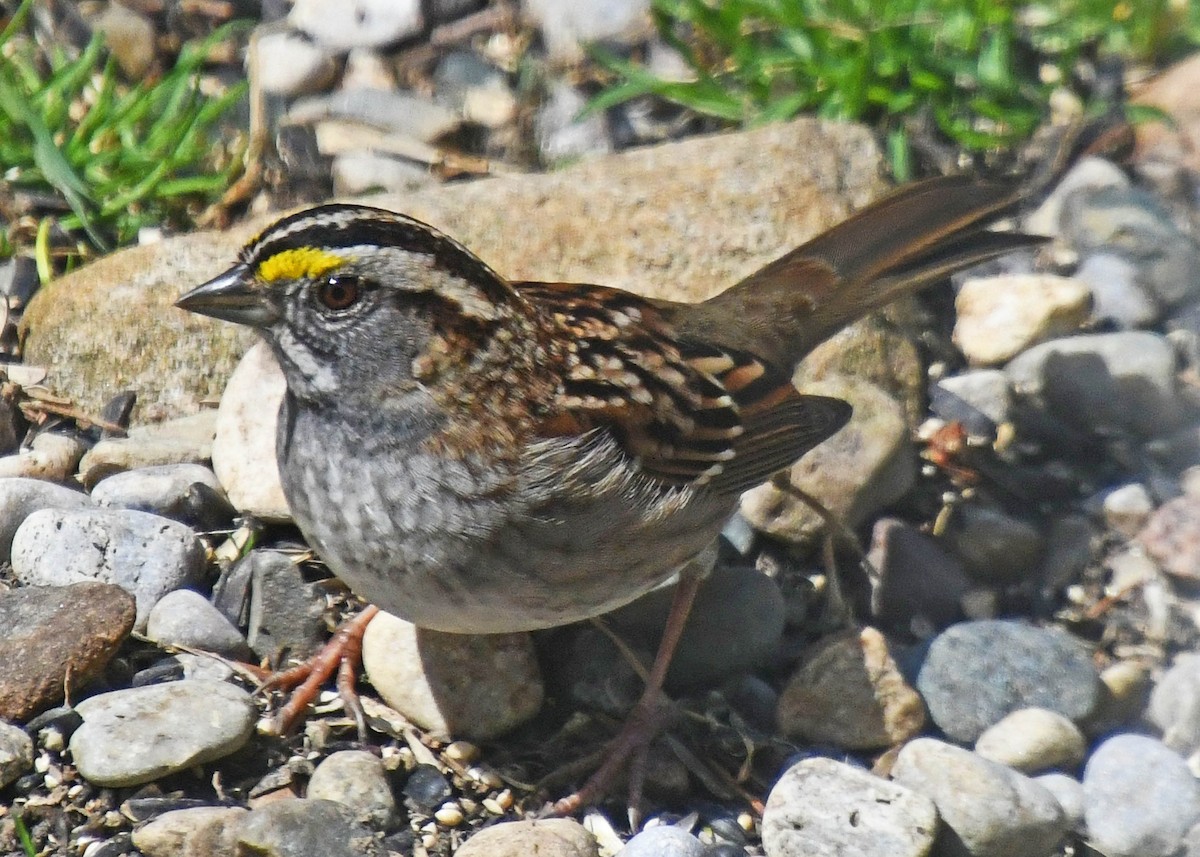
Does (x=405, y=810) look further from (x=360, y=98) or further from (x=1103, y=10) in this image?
(x=1103, y=10)

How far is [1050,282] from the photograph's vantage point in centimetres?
502

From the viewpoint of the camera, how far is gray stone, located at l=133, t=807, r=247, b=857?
3174 mm

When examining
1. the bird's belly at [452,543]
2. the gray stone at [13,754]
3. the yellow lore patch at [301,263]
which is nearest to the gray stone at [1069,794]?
the bird's belly at [452,543]

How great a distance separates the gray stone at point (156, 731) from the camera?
332 cm

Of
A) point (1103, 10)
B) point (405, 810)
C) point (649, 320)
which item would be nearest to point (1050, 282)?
point (1103, 10)

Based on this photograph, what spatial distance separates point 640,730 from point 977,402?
1.64 metres

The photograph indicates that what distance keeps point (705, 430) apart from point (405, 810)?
1103 millimetres

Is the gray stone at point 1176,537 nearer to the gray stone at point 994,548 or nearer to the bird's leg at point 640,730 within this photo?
the gray stone at point 994,548

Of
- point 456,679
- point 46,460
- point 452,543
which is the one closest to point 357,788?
point 456,679

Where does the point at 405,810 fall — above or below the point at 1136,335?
below

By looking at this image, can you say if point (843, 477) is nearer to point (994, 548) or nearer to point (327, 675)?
point (994, 548)

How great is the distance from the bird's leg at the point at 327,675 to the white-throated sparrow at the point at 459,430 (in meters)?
0.40

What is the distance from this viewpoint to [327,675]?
148 inches

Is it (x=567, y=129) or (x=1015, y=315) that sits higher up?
(x=567, y=129)
